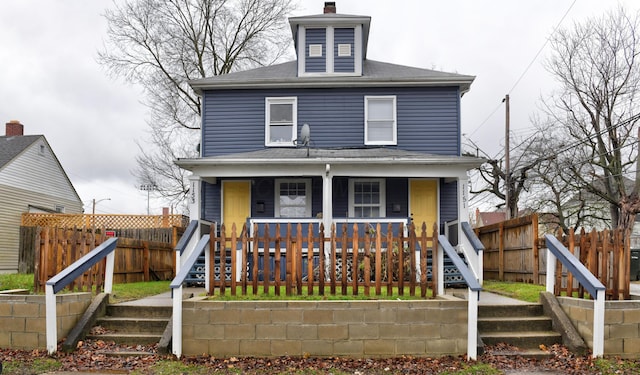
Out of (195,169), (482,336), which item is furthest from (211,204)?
(482,336)

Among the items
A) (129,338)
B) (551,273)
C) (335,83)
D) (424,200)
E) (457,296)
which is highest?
(335,83)

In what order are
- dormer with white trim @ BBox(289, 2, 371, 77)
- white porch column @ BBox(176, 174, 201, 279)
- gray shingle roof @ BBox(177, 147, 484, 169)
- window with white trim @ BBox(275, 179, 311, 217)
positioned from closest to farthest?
gray shingle roof @ BBox(177, 147, 484, 169) → white porch column @ BBox(176, 174, 201, 279) → window with white trim @ BBox(275, 179, 311, 217) → dormer with white trim @ BBox(289, 2, 371, 77)

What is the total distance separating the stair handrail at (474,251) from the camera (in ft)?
39.9

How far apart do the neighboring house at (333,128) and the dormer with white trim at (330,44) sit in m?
0.03

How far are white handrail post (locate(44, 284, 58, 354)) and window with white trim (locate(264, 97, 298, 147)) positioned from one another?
9434 millimetres

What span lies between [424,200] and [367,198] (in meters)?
1.65

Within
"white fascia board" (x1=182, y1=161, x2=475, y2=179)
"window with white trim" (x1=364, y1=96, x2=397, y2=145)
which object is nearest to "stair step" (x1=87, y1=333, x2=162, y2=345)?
"white fascia board" (x1=182, y1=161, x2=475, y2=179)

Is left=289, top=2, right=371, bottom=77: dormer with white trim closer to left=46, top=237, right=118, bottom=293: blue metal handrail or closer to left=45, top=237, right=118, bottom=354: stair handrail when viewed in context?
left=46, top=237, right=118, bottom=293: blue metal handrail

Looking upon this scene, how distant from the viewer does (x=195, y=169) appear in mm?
13938

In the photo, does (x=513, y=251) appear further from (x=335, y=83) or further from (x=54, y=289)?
(x=54, y=289)

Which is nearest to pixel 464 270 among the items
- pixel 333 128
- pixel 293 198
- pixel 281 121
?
pixel 293 198

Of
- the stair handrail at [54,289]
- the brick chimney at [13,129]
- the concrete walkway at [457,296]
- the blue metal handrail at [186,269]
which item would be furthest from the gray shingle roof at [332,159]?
the brick chimney at [13,129]

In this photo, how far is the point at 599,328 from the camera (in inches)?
283

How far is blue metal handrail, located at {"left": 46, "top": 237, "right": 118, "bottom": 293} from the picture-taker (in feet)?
24.8
